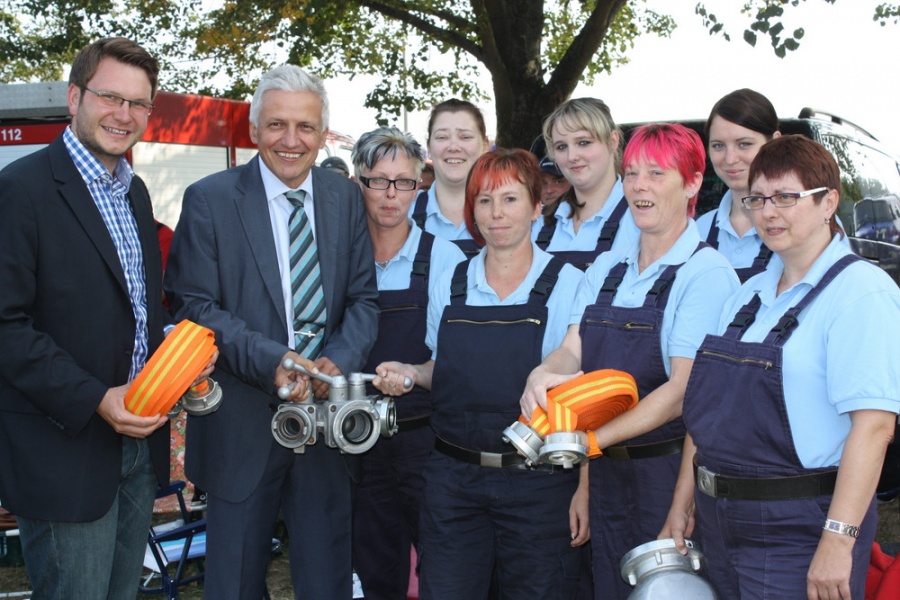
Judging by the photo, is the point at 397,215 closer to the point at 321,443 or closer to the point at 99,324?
the point at 321,443

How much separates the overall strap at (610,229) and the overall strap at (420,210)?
93 cm

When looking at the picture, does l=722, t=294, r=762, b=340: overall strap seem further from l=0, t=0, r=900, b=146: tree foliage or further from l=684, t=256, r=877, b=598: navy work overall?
l=0, t=0, r=900, b=146: tree foliage

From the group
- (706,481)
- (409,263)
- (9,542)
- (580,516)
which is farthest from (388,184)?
(9,542)

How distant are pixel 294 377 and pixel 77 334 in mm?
671

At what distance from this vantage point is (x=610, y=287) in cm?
296

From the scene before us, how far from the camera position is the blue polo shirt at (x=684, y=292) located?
2766mm

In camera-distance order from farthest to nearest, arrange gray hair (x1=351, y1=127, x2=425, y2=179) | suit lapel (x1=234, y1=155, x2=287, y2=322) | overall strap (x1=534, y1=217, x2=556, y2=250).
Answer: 1. overall strap (x1=534, y1=217, x2=556, y2=250)
2. gray hair (x1=351, y1=127, x2=425, y2=179)
3. suit lapel (x1=234, y1=155, x2=287, y2=322)

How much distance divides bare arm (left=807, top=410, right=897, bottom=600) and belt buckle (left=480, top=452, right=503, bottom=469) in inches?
40.6

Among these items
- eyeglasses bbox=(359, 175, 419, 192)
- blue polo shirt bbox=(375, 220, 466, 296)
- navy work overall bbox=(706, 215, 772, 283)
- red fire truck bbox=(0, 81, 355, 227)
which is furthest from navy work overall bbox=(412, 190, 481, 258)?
red fire truck bbox=(0, 81, 355, 227)

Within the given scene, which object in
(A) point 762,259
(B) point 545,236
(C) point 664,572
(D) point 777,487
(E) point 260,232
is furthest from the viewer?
(B) point 545,236

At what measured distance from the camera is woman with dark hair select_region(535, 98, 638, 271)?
3766 millimetres

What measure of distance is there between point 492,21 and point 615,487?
9.48m

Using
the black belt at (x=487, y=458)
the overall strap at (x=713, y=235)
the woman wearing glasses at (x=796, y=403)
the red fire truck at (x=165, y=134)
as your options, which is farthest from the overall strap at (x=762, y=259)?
the red fire truck at (x=165, y=134)

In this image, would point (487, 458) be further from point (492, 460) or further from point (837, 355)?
point (837, 355)
